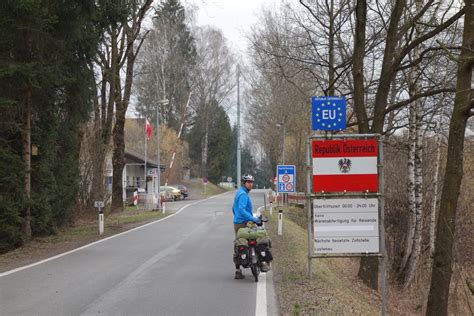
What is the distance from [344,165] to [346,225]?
0.96 m

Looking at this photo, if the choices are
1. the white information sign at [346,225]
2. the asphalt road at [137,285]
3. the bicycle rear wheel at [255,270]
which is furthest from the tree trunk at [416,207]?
the white information sign at [346,225]

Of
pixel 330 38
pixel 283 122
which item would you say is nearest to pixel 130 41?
pixel 330 38

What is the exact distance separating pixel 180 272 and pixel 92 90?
31.3 ft

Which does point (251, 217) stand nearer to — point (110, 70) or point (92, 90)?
point (92, 90)

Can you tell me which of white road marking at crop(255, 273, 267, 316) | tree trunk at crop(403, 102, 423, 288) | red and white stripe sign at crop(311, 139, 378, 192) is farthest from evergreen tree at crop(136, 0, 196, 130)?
red and white stripe sign at crop(311, 139, 378, 192)

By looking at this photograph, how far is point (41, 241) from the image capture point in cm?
1684

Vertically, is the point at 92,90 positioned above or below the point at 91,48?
below

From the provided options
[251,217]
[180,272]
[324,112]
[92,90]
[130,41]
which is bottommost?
[180,272]

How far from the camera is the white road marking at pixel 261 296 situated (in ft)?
25.4

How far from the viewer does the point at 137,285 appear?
31.6ft

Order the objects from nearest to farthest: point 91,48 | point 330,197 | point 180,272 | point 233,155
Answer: point 330,197 < point 180,272 < point 91,48 < point 233,155

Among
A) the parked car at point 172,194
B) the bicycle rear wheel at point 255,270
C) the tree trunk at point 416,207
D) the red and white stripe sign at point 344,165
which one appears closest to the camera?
the red and white stripe sign at point 344,165

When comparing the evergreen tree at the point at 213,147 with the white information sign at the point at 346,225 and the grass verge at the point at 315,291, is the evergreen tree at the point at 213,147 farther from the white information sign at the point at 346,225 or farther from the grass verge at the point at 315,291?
the white information sign at the point at 346,225

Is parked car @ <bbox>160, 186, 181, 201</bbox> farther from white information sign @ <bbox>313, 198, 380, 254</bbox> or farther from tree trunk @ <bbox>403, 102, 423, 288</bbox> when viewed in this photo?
white information sign @ <bbox>313, 198, 380, 254</bbox>
